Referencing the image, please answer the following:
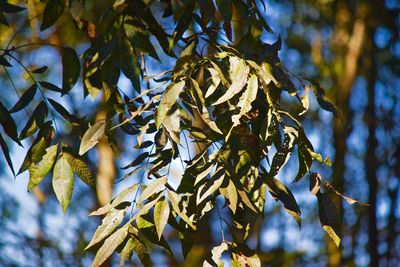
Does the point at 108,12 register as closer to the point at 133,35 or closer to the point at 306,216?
the point at 133,35

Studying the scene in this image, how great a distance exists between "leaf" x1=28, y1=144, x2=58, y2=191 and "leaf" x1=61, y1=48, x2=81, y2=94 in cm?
25

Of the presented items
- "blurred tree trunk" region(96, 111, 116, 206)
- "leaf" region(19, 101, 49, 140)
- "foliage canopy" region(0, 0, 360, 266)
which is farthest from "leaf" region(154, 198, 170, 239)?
"blurred tree trunk" region(96, 111, 116, 206)

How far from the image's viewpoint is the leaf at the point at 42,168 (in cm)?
176

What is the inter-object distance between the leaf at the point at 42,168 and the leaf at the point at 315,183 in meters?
0.67

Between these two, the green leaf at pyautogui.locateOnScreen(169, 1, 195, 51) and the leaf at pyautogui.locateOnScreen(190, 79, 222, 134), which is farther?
the green leaf at pyautogui.locateOnScreen(169, 1, 195, 51)

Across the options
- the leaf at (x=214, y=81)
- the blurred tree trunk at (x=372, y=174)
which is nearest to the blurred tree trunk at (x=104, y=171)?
the blurred tree trunk at (x=372, y=174)

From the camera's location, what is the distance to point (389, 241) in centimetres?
383

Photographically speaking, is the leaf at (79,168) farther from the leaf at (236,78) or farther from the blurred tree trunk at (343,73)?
the blurred tree trunk at (343,73)

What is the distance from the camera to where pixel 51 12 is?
203 cm

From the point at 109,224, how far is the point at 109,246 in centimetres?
6

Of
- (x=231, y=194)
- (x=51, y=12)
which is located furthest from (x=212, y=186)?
(x=51, y=12)

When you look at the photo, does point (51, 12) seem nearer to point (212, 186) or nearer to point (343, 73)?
point (212, 186)

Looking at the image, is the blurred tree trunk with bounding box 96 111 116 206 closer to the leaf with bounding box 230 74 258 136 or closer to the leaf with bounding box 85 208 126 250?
the leaf with bounding box 85 208 126 250

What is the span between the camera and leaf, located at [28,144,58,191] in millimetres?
1763
